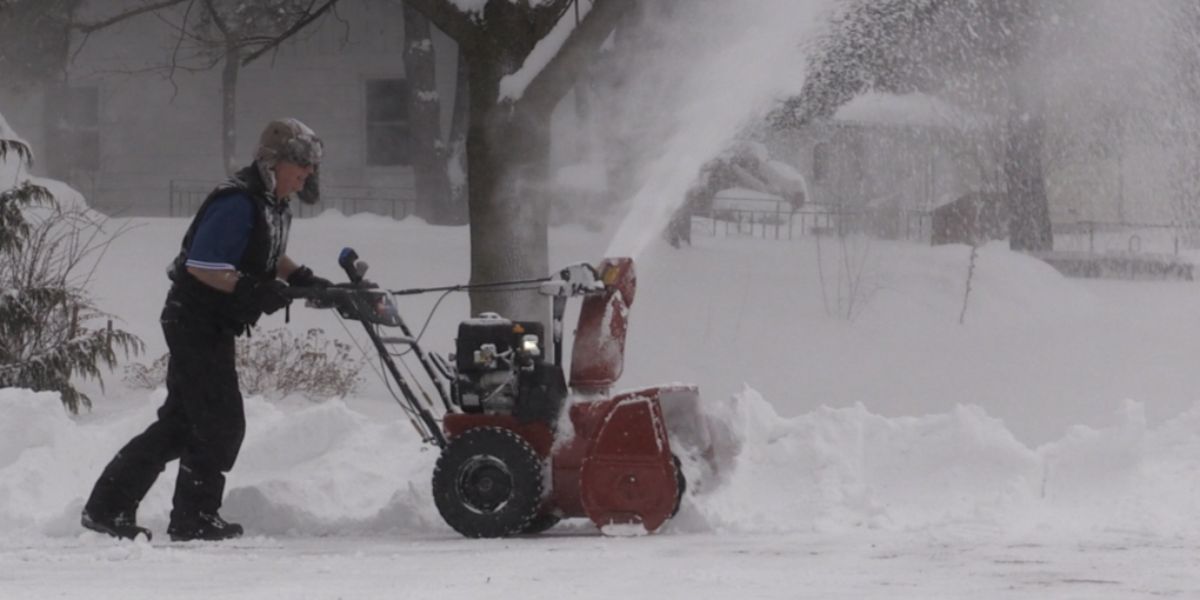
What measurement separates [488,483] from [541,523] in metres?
0.39

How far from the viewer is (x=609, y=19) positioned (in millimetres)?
11289

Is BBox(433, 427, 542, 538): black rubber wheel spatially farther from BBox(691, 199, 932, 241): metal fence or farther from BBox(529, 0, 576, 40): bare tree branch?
BBox(691, 199, 932, 241): metal fence

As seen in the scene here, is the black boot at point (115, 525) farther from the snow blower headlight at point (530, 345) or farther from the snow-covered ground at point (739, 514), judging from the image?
the snow blower headlight at point (530, 345)

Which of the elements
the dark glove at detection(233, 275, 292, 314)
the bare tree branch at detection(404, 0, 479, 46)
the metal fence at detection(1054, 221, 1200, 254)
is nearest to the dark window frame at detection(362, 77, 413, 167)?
the metal fence at detection(1054, 221, 1200, 254)

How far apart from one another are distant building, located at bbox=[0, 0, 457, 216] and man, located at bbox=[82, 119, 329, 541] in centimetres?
1943

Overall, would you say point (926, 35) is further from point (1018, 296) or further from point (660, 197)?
Answer: point (660, 197)

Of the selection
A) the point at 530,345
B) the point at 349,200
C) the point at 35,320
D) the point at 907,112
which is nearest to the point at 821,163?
the point at 907,112

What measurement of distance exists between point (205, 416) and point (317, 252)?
37.5 feet

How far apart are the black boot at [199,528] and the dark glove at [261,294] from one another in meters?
0.81

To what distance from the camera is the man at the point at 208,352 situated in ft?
21.8

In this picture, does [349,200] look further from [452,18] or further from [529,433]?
[529,433]

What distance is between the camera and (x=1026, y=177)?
19.5 metres

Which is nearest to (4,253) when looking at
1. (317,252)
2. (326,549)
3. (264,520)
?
(264,520)

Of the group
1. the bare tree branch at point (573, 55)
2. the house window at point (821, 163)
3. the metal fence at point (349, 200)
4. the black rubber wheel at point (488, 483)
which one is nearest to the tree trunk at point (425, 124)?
the metal fence at point (349, 200)
